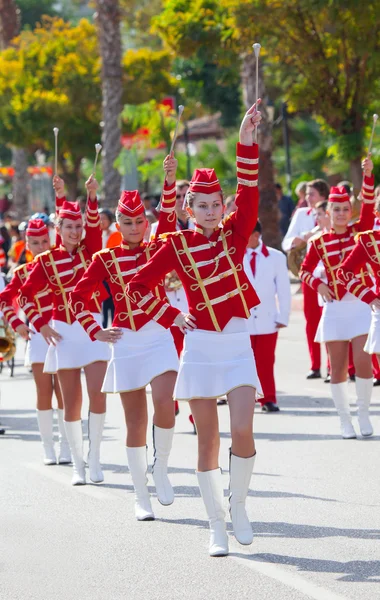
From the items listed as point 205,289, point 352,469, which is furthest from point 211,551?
point 352,469

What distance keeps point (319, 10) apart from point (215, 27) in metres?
2.94

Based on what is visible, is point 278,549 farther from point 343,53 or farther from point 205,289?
point 343,53

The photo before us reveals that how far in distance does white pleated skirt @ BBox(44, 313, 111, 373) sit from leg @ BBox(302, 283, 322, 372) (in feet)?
19.5

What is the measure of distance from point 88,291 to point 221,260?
4.82 ft

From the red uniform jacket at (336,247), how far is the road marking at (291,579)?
4.28 meters

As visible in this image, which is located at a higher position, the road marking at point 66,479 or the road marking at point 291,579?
the road marking at point 291,579

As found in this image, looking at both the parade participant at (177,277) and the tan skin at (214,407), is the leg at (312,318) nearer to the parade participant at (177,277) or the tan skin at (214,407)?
the parade participant at (177,277)

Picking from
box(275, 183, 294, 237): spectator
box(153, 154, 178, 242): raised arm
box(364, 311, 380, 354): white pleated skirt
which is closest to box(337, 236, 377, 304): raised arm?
box(364, 311, 380, 354): white pleated skirt

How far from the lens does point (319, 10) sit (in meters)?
21.2

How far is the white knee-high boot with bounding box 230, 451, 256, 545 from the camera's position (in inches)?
277

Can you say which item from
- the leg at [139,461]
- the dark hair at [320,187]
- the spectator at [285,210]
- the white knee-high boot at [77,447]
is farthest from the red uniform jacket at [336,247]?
the spectator at [285,210]

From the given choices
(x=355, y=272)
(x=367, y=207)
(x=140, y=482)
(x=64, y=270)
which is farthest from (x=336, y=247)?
(x=140, y=482)

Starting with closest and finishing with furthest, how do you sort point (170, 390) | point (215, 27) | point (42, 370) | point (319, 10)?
1. point (170, 390)
2. point (42, 370)
3. point (319, 10)
4. point (215, 27)

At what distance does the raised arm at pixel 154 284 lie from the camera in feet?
23.9
